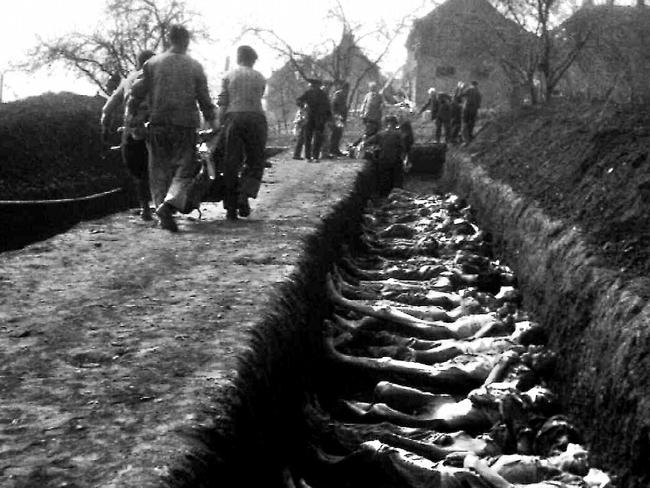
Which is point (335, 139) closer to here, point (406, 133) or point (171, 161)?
point (406, 133)

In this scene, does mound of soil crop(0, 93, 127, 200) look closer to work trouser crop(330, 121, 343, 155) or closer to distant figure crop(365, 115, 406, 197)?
work trouser crop(330, 121, 343, 155)

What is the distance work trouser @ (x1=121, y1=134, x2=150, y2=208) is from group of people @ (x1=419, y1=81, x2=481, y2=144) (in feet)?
45.4

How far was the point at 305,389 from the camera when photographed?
616 cm

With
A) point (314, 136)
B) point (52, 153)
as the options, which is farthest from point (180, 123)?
point (52, 153)

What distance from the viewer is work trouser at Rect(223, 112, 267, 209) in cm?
941

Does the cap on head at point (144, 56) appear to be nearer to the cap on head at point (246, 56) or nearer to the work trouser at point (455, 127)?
the cap on head at point (246, 56)

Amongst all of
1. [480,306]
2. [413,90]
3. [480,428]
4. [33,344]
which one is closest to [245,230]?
[480,306]

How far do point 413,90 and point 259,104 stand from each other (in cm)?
4423

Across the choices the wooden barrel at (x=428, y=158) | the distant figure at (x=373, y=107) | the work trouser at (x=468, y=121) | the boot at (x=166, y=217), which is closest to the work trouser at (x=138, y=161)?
the boot at (x=166, y=217)

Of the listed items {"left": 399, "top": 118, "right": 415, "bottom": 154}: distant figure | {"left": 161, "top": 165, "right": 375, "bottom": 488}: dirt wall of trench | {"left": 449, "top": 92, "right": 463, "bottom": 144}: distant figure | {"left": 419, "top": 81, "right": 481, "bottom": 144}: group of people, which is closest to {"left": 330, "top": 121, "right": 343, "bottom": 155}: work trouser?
{"left": 399, "top": 118, "right": 415, "bottom": 154}: distant figure

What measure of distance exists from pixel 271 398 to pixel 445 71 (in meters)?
46.3

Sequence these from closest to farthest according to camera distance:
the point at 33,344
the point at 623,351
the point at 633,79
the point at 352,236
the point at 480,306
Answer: the point at 33,344
the point at 623,351
the point at 480,306
the point at 352,236
the point at 633,79

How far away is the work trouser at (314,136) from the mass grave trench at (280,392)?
35.2 ft

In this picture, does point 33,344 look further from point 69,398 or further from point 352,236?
point 352,236
